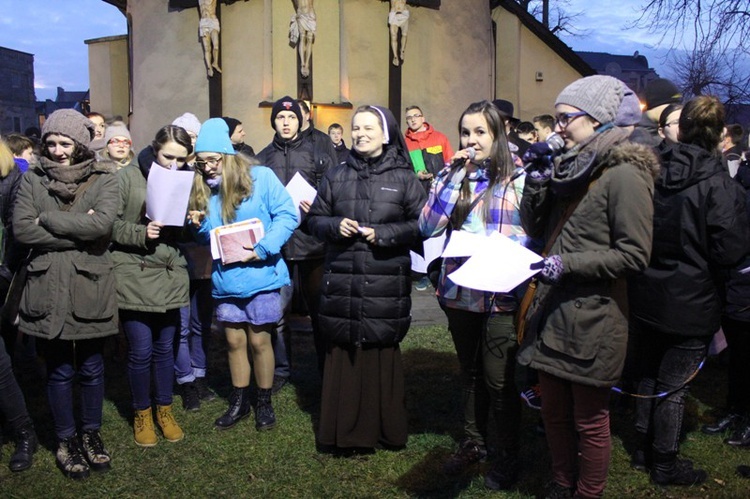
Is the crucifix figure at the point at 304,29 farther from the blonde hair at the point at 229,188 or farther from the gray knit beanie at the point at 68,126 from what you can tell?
the gray knit beanie at the point at 68,126

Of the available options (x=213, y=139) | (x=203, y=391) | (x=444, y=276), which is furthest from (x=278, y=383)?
(x=444, y=276)

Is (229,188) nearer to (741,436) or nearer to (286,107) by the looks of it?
(286,107)

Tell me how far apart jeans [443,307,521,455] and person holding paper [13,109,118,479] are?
2174 mm

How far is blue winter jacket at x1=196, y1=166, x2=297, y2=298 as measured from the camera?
15.7ft

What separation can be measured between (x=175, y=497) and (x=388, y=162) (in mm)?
2436

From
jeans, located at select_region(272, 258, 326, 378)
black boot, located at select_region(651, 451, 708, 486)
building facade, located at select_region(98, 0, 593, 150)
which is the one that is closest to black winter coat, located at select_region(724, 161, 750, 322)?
black boot, located at select_region(651, 451, 708, 486)

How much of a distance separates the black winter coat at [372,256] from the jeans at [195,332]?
1572mm

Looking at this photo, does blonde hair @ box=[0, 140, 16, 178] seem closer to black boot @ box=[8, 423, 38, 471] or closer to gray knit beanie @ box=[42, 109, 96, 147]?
gray knit beanie @ box=[42, 109, 96, 147]

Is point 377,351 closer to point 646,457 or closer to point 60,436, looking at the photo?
point 646,457

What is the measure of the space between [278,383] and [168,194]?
2143 millimetres

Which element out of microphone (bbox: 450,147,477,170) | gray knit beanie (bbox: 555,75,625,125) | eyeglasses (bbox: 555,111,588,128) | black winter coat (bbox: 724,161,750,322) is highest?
gray knit beanie (bbox: 555,75,625,125)

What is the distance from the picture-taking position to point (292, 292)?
653 cm

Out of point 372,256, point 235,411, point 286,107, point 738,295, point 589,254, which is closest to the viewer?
point 589,254

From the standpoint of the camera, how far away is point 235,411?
5105 mm
